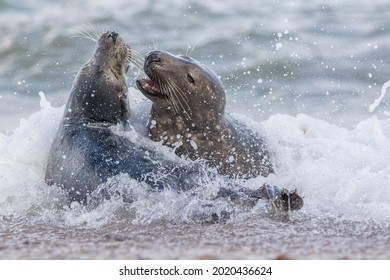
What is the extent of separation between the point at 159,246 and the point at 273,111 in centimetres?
A: 649

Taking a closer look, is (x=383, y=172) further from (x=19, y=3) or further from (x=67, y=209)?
(x=19, y=3)

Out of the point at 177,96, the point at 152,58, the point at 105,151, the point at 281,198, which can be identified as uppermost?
the point at 152,58

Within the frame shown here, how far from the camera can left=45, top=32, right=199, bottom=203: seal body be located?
6016 millimetres

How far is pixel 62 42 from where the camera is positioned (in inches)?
543

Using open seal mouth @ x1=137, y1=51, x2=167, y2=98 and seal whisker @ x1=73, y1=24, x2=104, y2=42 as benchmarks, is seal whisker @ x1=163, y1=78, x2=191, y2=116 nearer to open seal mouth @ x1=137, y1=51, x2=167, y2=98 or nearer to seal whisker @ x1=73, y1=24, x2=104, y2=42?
open seal mouth @ x1=137, y1=51, x2=167, y2=98

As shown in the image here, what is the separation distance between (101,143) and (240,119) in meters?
1.52

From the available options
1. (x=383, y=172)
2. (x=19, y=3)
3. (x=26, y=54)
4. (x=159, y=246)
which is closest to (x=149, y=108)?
(x=383, y=172)

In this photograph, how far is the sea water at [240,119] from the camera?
5062 millimetres

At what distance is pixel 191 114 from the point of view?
22.1 ft

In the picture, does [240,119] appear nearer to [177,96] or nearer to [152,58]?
[177,96]

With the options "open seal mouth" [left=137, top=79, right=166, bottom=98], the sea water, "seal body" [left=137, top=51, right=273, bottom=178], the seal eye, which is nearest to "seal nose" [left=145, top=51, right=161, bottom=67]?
"seal body" [left=137, top=51, right=273, bottom=178]

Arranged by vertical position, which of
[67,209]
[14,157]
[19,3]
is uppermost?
[19,3]

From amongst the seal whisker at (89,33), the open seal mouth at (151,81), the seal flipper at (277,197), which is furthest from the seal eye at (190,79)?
the seal flipper at (277,197)

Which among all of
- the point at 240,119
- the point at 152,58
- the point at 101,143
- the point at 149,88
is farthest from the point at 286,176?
the point at 101,143
